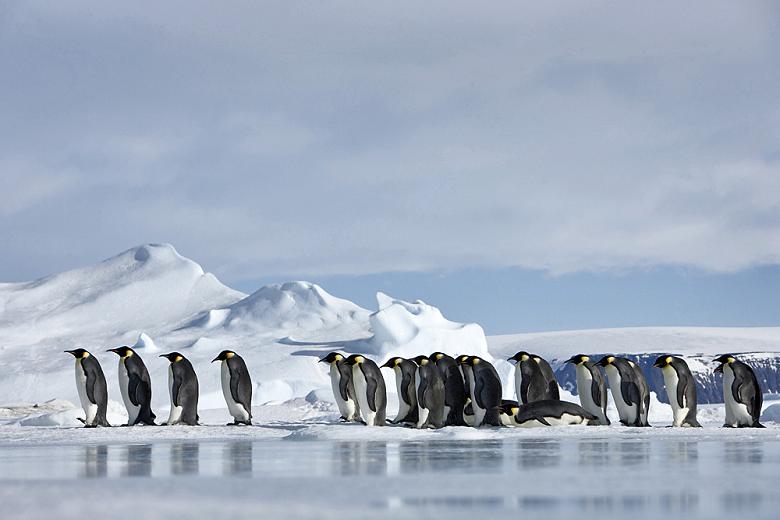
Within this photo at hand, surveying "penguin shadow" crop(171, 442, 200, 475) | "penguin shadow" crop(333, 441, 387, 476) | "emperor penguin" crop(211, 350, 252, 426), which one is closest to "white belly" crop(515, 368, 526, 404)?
"emperor penguin" crop(211, 350, 252, 426)

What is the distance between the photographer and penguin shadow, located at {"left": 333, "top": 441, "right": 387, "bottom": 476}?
18.8 ft

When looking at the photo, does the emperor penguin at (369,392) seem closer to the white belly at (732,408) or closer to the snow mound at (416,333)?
the white belly at (732,408)

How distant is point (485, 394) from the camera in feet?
43.6

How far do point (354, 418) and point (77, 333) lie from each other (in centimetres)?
2891

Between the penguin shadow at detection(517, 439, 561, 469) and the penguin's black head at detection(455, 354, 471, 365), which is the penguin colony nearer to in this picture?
the penguin's black head at detection(455, 354, 471, 365)

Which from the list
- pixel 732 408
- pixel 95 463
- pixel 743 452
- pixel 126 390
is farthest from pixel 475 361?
pixel 95 463

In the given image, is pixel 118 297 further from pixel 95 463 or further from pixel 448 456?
pixel 448 456

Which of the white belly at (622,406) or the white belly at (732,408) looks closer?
the white belly at (732,408)

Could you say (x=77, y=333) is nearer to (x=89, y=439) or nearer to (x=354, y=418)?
(x=354, y=418)

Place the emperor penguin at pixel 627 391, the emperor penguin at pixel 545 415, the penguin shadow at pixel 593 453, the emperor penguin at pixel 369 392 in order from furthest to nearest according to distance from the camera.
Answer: the emperor penguin at pixel 627 391, the emperor penguin at pixel 369 392, the emperor penguin at pixel 545 415, the penguin shadow at pixel 593 453

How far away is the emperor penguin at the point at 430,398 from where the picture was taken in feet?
43.3

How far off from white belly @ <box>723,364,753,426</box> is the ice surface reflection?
5.35 meters

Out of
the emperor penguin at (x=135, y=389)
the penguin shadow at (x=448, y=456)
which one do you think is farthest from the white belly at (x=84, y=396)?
the penguin shadow at (x=448, y=456)

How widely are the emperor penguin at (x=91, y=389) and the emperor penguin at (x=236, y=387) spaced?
65.3 inches
